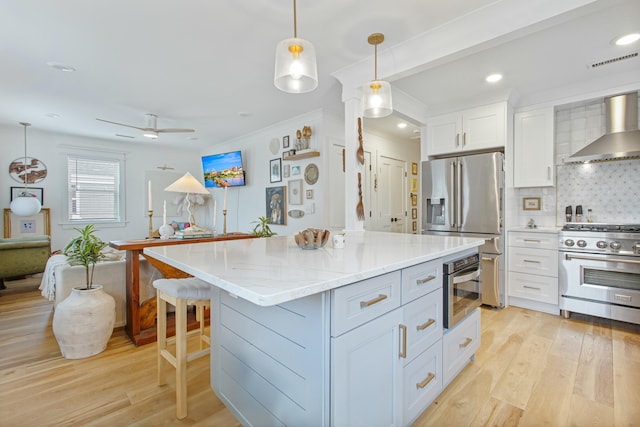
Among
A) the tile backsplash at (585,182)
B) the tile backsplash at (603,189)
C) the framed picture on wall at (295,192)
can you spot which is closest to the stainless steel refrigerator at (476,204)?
the tile backsplash at (585,182)

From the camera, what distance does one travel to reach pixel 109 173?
5.80 metres

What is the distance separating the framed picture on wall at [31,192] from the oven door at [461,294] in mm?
6512

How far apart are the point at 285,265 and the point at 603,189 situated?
3812 mm

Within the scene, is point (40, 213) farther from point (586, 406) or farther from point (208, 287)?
point (586, 406)

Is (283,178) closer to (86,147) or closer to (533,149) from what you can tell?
(533,149)

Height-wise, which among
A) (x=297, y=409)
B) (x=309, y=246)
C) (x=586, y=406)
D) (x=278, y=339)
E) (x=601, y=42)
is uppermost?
(x=601, y=42)

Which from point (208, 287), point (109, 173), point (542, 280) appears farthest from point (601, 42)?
point (109, 173)

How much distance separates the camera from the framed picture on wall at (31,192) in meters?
4.86

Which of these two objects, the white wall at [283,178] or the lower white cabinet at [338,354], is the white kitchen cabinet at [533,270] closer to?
the lower white cabinet at [338,354]

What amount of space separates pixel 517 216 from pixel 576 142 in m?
1.01

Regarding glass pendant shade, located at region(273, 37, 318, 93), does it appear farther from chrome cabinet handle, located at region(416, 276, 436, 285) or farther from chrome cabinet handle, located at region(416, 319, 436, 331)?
chrome cabinet handle, located at region(416, 319, 436, 331)

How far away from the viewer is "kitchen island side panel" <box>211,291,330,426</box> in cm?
102

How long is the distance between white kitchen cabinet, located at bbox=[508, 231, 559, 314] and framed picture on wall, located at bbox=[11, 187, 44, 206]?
7.17m

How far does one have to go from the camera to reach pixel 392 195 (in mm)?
5328
